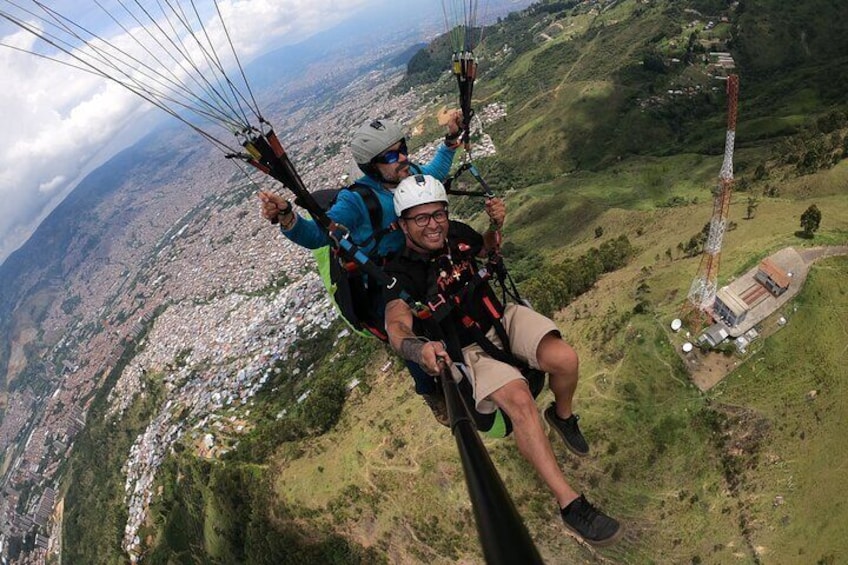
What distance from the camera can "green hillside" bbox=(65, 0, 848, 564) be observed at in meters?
21.5

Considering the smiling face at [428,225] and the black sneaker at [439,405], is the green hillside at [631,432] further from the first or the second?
the smiling face at [428,225]

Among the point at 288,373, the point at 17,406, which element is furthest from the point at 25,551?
the point at 17,406

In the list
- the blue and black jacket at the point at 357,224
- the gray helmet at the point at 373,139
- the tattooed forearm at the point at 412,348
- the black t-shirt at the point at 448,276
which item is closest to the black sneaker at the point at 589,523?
the black t-shirt at the point at 448,276

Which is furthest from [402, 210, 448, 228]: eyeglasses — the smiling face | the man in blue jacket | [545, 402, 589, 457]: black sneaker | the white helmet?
[545, 402, 589, 457]: black sneaker

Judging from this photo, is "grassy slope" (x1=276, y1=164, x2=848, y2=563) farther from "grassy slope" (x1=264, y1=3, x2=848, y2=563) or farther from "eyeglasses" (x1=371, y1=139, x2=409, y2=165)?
"eyeglasses" (x1=371, y1=139, x2=409, y2=165)

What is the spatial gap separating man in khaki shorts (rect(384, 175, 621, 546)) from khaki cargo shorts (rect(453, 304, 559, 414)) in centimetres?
1

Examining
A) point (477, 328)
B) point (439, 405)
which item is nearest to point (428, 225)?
point (477, 328)

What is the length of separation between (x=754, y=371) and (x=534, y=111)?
103 m

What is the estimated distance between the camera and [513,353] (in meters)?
6.15

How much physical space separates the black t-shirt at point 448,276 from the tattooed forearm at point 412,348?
0.61 m

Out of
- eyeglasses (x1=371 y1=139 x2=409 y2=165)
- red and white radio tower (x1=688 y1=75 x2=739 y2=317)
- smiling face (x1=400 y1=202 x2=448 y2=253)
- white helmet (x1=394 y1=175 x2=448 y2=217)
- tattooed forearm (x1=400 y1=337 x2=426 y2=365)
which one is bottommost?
red and white radio tower (x1=688 y1=75 x2=739 y2=317)

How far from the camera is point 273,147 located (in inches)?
206

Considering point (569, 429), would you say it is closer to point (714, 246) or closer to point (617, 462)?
point (617, 462)

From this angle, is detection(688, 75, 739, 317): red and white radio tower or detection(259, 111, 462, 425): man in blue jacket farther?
detection(688, 75, 739, 317): red and white radio tower
